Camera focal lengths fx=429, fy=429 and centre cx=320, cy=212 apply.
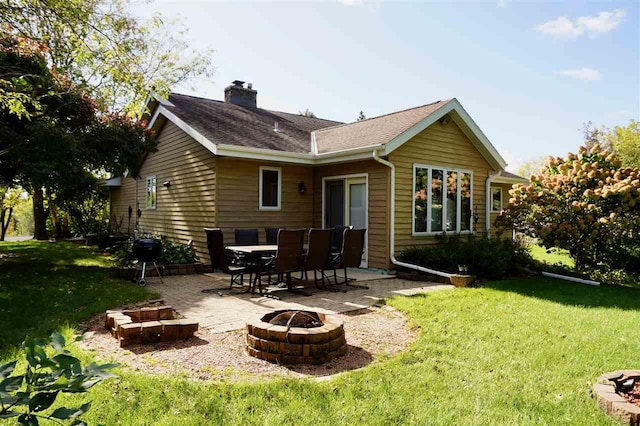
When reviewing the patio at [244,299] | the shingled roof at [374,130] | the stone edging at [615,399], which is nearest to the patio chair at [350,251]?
the patio at [244,299]

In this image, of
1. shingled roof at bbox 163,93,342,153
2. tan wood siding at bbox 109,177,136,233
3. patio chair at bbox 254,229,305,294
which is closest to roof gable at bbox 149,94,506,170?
shingled roof at bbox 163,93,342,153

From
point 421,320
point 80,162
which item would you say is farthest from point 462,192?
point 80,162

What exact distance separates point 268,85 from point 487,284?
1692 cm

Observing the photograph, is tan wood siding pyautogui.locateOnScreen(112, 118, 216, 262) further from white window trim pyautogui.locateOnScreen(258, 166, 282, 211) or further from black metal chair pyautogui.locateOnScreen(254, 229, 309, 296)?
black metal chair pyautogui.locateOnScreen(254, 229, 309, 296)

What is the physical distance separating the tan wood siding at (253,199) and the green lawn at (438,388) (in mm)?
5403

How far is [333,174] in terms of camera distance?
11336mm

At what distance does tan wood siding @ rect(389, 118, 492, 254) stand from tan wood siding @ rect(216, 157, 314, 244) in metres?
2.75

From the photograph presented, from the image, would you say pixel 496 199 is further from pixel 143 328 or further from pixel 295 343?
pixel 143 328

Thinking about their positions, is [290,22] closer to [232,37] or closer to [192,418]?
[232,37]

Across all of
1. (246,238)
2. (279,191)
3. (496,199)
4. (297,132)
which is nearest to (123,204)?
(297,132)

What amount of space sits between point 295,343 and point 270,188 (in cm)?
749

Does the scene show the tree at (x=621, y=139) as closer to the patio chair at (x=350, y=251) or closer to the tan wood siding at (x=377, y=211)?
the tan wood siding at (x=377, y=211)

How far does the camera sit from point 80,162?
31.3ft

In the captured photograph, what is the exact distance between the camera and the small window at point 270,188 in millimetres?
10945
